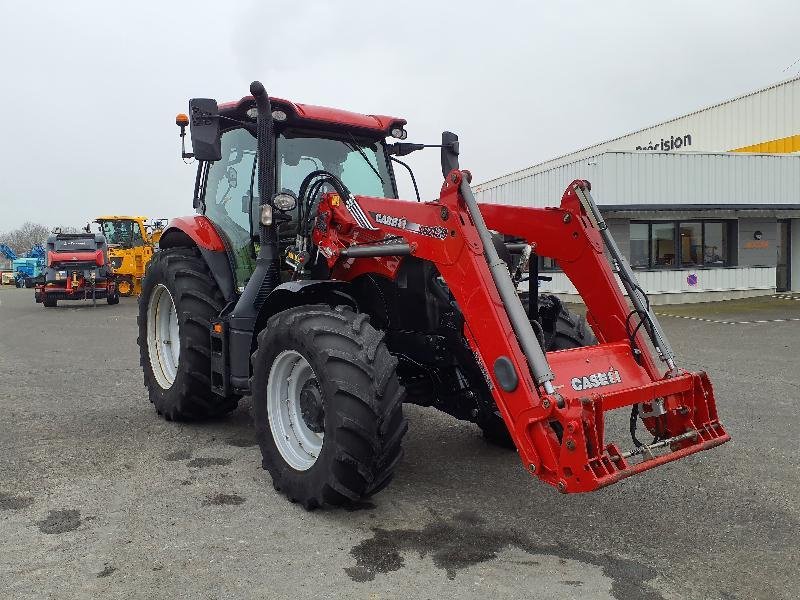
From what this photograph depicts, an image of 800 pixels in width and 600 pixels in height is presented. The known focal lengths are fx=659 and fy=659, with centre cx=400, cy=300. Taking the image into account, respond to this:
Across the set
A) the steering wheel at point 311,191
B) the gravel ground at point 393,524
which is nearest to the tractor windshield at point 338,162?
the steering wheel at point 311,191

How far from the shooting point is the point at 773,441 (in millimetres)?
5223

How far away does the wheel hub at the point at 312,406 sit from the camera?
3920 millimetres

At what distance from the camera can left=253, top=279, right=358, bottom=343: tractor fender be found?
425cm

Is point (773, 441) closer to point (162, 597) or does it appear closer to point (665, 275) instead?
point (162, 597)

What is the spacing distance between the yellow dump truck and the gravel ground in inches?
747

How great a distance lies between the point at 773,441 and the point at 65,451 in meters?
5.50

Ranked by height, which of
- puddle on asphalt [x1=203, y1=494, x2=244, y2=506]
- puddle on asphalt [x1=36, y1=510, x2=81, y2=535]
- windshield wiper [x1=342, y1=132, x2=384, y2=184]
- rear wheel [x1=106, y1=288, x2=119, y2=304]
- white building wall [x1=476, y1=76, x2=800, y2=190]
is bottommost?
puddle on asphalt [x1=203, y1=494, x2=244, y2=506]

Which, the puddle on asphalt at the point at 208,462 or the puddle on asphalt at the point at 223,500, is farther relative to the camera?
the puddle on asphalt at the point at 208,462

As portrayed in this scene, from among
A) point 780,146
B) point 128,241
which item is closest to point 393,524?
point 128,241

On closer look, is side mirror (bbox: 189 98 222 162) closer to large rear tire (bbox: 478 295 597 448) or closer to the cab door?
the cab door

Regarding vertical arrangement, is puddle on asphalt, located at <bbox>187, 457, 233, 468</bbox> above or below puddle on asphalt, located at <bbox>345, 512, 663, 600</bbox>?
above

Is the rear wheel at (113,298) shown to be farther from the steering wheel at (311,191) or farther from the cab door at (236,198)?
the steering wheel at (311,191)

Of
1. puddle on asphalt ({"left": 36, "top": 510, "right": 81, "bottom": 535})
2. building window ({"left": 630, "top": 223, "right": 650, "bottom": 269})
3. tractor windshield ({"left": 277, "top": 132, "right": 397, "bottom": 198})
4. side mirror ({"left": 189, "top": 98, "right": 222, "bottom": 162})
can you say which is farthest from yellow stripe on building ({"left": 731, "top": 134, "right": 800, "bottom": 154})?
puddle on asphalt ({"left": 36, "top": 510, "right": 81, "bottom": 535})

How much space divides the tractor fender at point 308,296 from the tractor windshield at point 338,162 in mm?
970
